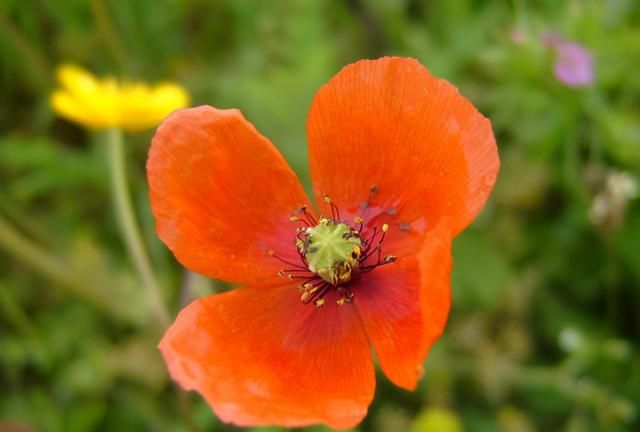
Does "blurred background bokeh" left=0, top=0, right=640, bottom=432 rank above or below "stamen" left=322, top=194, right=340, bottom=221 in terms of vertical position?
below

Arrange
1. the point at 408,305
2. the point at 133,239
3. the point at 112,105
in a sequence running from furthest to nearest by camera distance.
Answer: the point at 112,105 < the point at 133,239 < the point at 408,305

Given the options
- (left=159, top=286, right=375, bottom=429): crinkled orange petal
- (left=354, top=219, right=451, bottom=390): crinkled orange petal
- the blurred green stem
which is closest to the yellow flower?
the blurred green stem

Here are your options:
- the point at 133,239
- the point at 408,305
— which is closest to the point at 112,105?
the point at 133,239

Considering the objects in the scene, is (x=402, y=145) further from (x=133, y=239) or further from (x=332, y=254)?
(x=133, y=239)

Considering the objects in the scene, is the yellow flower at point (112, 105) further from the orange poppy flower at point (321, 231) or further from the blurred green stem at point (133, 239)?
the orange poppy flower at point (321, 231)

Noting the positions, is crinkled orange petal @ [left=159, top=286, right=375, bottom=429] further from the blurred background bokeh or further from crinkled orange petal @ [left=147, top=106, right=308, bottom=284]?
the blurred background bokeh

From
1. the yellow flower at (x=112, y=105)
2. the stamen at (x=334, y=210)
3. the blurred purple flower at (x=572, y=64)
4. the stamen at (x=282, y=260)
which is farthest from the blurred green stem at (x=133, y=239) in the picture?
the blurred purple flower at (x=572, y=64)
